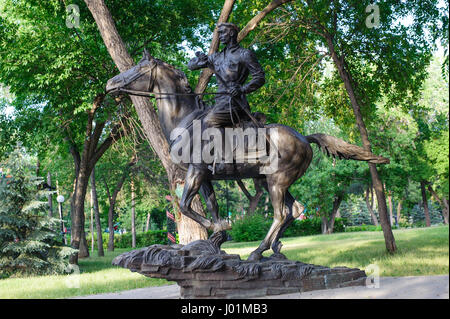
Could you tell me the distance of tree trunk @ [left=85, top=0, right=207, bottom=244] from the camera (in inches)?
376

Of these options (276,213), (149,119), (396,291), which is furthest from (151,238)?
(396,291)

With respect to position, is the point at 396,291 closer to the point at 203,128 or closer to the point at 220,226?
the point at 220,226

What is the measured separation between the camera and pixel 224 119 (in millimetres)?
6422

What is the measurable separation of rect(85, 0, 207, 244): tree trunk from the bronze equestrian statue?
9.69 ft

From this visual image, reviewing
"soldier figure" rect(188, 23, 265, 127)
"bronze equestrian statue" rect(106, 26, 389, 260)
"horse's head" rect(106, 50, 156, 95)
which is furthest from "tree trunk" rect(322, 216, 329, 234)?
"horse's head" rect(106, 50, 156, 95)

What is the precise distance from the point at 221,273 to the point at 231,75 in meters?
2.83

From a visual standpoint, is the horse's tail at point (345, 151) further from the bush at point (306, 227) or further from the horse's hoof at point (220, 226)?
the bush at point (306, 227)

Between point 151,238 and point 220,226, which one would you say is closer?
point 220,226

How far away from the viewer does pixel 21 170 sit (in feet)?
46.9

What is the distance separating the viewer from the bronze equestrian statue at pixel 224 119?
6398 mm

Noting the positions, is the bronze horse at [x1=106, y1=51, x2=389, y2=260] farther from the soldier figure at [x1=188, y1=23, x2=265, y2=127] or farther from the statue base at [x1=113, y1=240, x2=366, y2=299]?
the statue base at [x1=113, y1=240, x2=366, y2=299]

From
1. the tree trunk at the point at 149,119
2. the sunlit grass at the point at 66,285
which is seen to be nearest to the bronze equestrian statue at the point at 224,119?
the tree trunk at the point at 149,119

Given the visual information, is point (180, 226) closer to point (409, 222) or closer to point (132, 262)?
point (132, 262)
